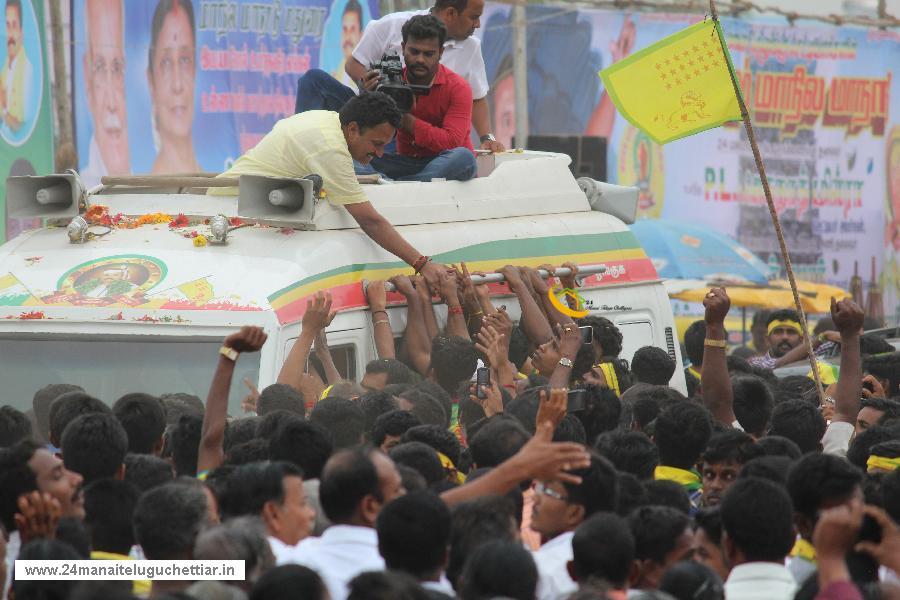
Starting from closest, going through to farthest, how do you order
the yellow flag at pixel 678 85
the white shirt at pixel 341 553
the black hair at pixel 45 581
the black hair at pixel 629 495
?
the black hair at pixel 45 581, the white shirt at pixel 341 553, the black hair at pixel 629 495, the yellow flag at pixel 678 85

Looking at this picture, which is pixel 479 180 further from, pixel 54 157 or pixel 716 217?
pixel 716 217

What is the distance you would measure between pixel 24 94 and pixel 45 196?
26.4ft

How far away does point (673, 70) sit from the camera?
10.0 metres

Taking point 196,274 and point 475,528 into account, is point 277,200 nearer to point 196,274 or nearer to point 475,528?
point 196,274

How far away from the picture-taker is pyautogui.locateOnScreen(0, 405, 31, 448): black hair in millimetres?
6848

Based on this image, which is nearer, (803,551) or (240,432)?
(803,551)

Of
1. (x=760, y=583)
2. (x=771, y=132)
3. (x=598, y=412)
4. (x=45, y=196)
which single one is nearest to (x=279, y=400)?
(x=598, y=412)

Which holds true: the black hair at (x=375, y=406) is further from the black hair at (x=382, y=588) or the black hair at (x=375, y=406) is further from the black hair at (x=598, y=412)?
the black hair at (x=382, y=588)

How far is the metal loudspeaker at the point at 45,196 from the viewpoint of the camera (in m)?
8.82

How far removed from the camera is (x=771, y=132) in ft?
81.1

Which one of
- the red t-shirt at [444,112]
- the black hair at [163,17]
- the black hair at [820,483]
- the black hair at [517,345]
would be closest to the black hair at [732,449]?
the black hair at [820,483]

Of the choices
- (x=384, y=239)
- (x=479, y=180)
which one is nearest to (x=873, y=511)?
(x=384, y=239)

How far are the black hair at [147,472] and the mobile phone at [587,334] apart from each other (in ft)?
10.6

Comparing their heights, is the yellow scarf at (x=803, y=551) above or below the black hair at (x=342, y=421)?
above
